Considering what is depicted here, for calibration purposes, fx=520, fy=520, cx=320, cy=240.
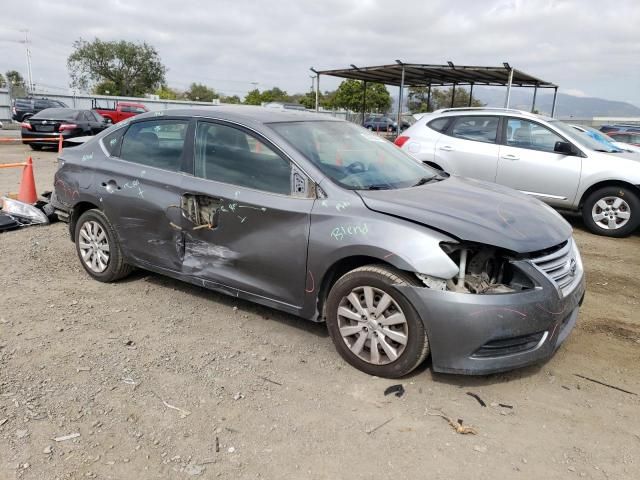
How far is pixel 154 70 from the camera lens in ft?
223

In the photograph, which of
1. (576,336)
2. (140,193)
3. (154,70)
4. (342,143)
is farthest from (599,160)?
(154,70)

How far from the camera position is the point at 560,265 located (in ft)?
11.0

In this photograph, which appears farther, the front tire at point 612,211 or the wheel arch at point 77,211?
the front tire at point 612,211

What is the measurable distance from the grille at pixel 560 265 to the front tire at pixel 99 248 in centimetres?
352

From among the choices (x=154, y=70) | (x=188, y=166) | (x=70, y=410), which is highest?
(x=154, y=70)

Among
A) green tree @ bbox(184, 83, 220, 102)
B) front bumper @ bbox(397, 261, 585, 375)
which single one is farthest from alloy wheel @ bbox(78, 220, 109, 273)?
green tree @ bbox(184, 83, 220, 102)

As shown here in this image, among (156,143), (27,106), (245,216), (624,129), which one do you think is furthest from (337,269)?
(27,106)

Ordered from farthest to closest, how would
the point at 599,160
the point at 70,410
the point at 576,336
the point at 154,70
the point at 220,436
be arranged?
the point at 154,70, the point at 599,160, the point at 576,336, the point at 70,410, the point at 220,436

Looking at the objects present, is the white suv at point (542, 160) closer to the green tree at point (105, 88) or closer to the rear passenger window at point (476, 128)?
the rear passenger window at point (476, 128)

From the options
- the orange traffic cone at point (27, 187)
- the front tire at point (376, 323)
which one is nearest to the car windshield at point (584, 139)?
the front tire at point (376, 323)

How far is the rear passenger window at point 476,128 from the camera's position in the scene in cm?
810

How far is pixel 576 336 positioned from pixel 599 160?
4233 millimetres

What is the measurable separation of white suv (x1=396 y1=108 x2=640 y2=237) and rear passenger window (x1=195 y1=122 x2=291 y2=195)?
16.7ft

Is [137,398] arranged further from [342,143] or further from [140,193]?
[342,143]
